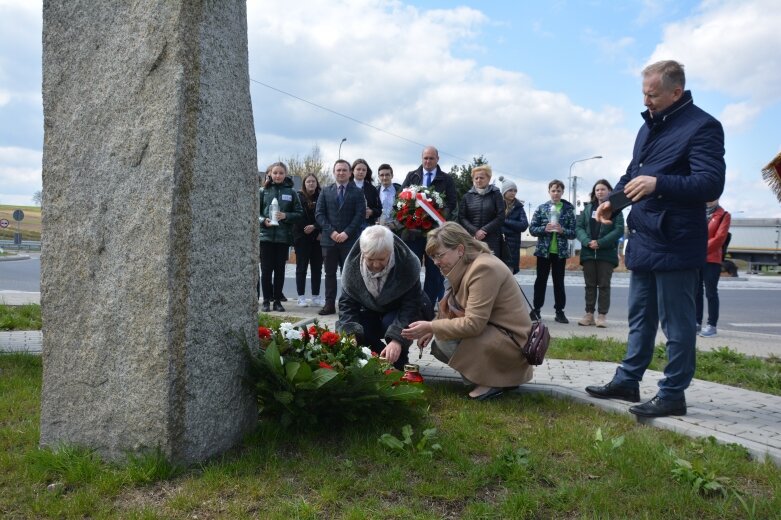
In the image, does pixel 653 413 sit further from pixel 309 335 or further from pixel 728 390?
pixel 309 335

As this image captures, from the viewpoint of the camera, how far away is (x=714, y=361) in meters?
5.89

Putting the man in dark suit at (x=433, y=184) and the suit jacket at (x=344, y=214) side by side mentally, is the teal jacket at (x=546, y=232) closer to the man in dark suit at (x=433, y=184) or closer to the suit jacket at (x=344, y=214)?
the man in dark suit at (x=433, y=184)

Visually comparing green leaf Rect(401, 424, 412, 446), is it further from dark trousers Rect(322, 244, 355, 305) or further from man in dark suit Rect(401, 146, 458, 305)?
dark trousers Rect(322, 244, 355, 305)

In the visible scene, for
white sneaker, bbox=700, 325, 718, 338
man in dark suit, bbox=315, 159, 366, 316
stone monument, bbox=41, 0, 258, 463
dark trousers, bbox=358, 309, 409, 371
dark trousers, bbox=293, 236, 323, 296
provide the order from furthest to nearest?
dark trousers, bbox=293, 236, 323, 296
man in dark suit, bbox=315, 159, 366, 316
white sneaker, bbox=700, 325, 718, 338
dark trousers, bbox=358, 309, 409, 371
stone monument, bbox=41, 0, 258, 463

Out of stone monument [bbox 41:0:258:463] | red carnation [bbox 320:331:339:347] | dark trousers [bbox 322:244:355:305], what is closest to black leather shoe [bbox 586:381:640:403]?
red carnation [bbox 320:331:339:347]

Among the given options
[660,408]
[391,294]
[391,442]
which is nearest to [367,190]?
[391,294]

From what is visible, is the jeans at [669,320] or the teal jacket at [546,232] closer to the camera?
the jeans at [669,320]

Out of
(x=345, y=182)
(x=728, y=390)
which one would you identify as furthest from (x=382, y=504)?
(x=345, y=182)

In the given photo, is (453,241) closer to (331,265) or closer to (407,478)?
(407,478)

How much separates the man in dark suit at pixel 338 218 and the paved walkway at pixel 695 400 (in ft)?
8.86

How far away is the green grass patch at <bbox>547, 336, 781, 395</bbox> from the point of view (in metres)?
5.22

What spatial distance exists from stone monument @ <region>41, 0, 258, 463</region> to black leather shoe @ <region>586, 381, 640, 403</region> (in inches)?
103

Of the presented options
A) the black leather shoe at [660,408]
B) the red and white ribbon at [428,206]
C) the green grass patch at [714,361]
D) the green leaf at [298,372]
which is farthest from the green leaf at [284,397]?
the red and white ribbon at [428,206]

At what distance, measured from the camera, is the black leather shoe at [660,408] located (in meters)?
3.92
